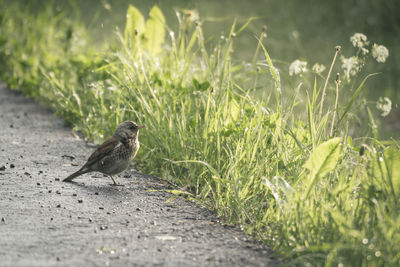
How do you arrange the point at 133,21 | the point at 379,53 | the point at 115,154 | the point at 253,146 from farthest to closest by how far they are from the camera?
the point at 133,21 → the point at 115,154 → the point at 253,146 → the point at 379,53

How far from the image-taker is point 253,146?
153 inches

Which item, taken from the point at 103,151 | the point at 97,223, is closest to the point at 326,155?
the point at 97,223

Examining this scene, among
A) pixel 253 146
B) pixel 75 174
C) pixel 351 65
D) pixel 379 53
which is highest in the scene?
pixel 379 53

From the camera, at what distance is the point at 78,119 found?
5.76 m

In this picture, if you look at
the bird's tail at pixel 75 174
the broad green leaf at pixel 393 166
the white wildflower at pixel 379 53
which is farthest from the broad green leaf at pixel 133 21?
the broad green leaf at pixel 393 166

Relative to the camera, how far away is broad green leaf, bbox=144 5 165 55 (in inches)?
219

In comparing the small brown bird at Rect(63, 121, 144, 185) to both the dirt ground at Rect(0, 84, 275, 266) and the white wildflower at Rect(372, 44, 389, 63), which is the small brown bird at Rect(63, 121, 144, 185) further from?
the white wildflower at Rect(372, 44, 389, 63)

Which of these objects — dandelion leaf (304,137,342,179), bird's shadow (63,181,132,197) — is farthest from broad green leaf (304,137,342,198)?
bird's shadow (63,181,132,197)

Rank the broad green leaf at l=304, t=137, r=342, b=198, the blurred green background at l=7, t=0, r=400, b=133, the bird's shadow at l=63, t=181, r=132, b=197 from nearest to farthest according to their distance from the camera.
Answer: the broad green leaf at l=304, t=137, r=342, b=198 → the bird's shadow at l=63, t=181, r=132, b=197 → the blurred green background at l=7, t=0, r=400, b=133

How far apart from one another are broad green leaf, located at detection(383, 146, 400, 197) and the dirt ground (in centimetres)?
78

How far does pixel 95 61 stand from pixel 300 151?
2899mm

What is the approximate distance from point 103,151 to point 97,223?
834mm

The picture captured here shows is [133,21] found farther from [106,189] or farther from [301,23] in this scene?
[301,23]

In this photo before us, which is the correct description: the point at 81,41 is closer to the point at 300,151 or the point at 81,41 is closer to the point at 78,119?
the point at 78,119
